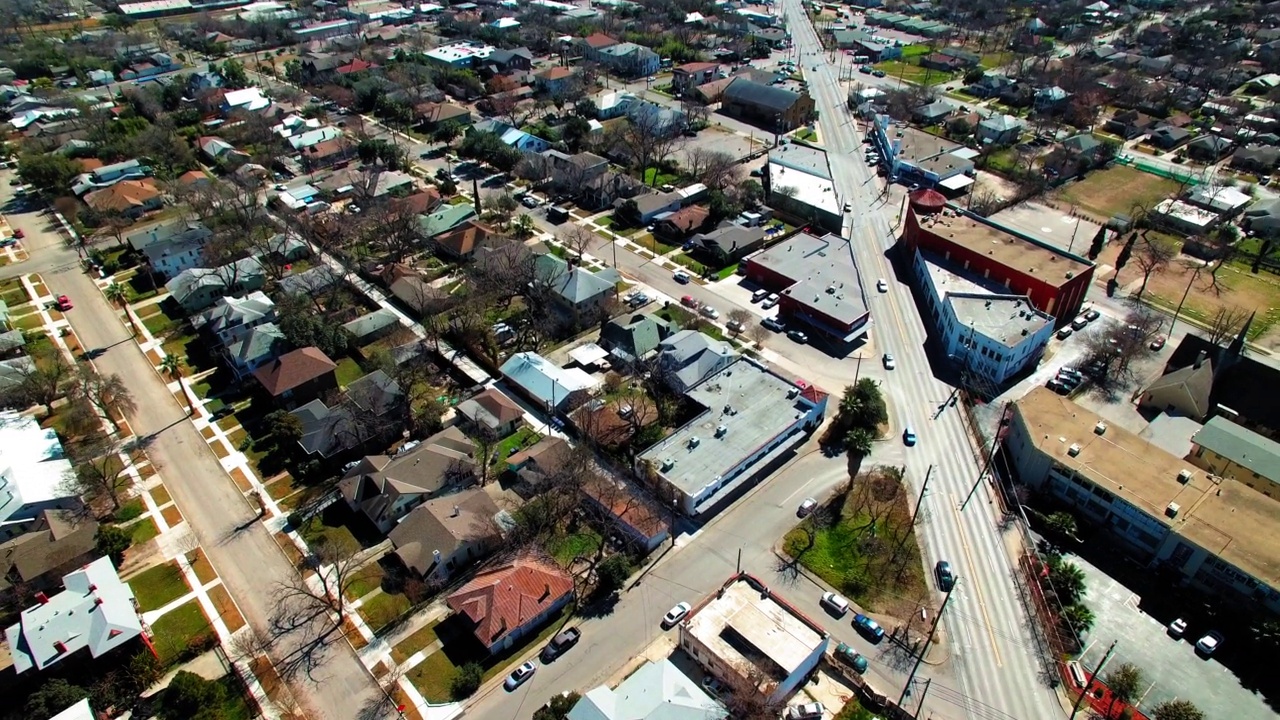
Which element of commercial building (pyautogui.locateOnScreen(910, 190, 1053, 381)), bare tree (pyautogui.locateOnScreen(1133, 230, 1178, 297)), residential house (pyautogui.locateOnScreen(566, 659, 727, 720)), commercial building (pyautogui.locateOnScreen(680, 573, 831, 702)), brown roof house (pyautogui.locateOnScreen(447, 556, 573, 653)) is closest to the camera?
residential house (pyautogui.locateOnScreen(566, 659, 727, 720))

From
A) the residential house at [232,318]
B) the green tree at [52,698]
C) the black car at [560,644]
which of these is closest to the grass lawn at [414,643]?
the black car at [560,644]

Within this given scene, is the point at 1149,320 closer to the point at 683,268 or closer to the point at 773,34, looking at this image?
the point at 683,268

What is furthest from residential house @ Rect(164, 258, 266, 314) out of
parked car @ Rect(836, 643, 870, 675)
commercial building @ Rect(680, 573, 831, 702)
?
parked car @ Rect(836, 643, 870, 675)

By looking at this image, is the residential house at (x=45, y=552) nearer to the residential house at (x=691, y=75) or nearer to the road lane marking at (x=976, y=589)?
the road lane marking at (x=976, y=589)

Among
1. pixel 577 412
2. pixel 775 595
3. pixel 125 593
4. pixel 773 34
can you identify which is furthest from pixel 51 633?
pixel 773 34

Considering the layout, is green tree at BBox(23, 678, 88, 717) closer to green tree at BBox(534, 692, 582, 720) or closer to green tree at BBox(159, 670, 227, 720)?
green tree at BBox(159, 670, 227, 720)
